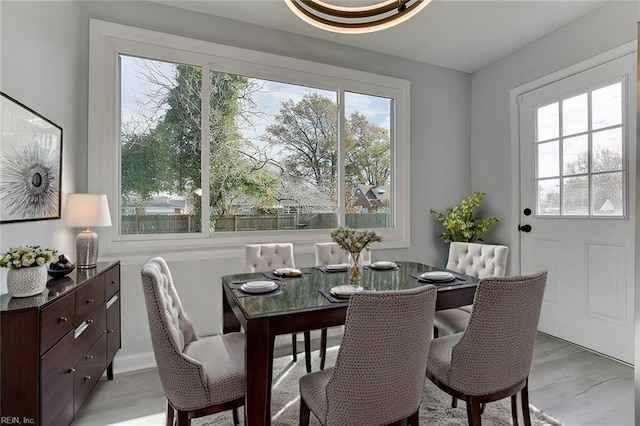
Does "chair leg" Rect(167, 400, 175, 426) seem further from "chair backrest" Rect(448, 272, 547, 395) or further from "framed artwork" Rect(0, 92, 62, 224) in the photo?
"chair backrest" Rect(448, 272, 547, 395)

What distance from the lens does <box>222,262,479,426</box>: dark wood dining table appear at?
1.33 metres

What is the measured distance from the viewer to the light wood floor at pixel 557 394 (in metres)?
1.89

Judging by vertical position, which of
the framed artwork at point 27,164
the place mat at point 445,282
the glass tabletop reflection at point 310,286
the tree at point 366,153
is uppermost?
the tree at point 366,153

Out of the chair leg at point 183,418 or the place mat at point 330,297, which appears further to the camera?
the place mat at point 330,297

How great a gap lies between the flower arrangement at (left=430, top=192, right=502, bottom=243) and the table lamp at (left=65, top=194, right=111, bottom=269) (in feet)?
10.7

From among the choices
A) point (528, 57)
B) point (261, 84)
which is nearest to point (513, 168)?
point (528, 57)

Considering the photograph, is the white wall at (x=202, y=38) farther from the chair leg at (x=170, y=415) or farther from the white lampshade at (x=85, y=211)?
the chair leg at (x=170, y=415)

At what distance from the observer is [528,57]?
10.9 feet

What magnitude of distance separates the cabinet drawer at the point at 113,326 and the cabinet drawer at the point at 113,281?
0.15 feet

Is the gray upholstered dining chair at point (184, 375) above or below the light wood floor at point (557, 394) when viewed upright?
above

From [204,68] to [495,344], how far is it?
2952 millimetres

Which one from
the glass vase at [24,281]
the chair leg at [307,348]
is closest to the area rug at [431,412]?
the chair leg at [307,348]

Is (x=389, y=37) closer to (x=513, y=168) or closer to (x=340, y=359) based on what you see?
(x=513, y=168)

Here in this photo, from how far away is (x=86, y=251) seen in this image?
2.09 metres
